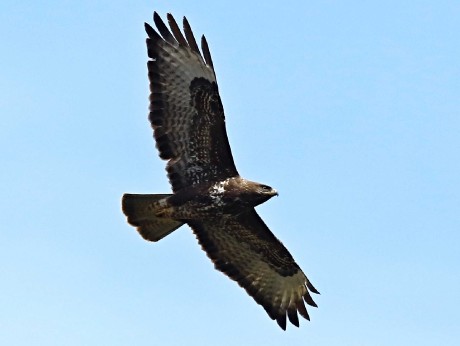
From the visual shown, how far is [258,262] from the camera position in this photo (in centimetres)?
2325

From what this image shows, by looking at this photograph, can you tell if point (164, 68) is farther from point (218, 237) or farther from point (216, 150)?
point (218, 237)

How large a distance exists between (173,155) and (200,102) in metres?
0.96

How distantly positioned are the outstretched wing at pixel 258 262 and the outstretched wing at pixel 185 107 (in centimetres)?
112

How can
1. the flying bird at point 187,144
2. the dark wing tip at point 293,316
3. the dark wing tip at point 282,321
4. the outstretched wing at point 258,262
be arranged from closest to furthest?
the flying bird at point 187,144
the outstretched wing at point 258,262
the dark wing tip at point 282,321
the dark wing tip at point 293,316

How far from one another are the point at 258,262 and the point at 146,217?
2.49 metres

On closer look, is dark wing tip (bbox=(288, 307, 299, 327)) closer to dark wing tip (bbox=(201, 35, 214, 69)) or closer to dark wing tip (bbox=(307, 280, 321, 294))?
dark wing tip (bbox=(307, 280, 321, 294))

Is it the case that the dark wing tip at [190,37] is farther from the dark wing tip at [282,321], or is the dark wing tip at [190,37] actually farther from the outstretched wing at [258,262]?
the dark wing tip at [282,321]

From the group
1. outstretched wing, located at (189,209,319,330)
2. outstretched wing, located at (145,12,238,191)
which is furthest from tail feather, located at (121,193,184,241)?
outstretched wing, located at (189,209,319,330)

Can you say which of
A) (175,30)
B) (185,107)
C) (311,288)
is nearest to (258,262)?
(311,288)

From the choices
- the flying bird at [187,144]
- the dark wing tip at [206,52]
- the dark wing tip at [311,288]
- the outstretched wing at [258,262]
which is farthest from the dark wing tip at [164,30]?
the dark wing tip at [311,288]

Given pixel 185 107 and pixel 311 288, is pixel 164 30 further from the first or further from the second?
pixel 311 288

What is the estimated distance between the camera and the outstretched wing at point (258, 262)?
74.5 feet

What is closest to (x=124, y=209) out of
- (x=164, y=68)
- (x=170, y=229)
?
(x=170, y=229)

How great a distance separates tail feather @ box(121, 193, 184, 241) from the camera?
21609 mm
